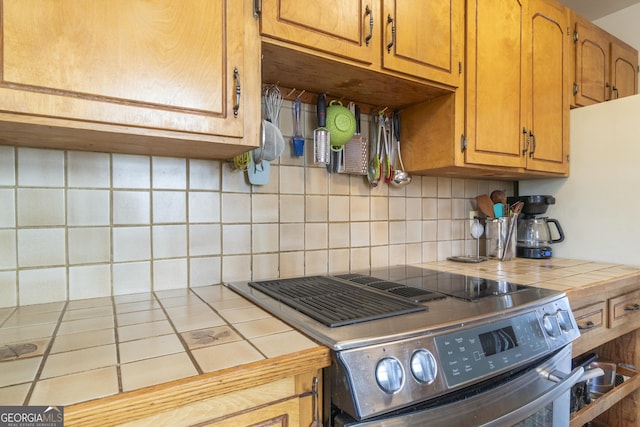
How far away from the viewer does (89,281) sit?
962 millimetres

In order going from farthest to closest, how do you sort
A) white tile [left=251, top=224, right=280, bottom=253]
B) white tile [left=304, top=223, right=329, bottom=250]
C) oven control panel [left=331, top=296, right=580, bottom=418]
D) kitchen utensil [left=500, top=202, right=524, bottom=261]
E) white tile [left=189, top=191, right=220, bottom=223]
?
kitchen utensil [left=500, top=202, right=524, bottom=261], white tile [left=304, top=223, right=329, bottom=250], white tile [left=251, top=224, right=280, bottom=253], white tile [left=189, top=191, right=220, bottom=223], oven control panel [left=331, top=296, right=580, bottom=418]

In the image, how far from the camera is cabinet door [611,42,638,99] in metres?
1.87

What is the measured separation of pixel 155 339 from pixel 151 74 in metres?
0.56

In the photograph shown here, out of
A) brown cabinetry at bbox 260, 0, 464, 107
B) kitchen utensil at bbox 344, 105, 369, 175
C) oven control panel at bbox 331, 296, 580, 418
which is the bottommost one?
oven control panel at bbox 331, 296, 580, 418

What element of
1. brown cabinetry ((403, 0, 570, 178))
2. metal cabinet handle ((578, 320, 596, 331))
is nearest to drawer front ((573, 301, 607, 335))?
metal cabinet handle ((578, 320, 596, 331))

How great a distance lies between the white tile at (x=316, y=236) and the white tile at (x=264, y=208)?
139mm

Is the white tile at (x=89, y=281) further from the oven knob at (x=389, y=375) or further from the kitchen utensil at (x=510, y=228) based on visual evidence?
the kitchen utensil at (x=510, y=228)

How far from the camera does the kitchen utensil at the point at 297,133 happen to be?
1245 millimetres

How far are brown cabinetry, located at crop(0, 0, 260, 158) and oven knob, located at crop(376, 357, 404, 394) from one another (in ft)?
1.96

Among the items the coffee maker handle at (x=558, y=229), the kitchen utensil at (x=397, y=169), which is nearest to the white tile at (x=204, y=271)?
the kitchen utensil at (x=397, y=169)

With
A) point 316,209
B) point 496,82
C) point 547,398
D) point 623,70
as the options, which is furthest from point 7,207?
point 623,70

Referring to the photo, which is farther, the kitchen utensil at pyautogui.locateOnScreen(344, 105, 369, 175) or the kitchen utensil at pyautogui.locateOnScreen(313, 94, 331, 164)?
the kitchen utensil at pyautogui.locateOnScreen(344, 105, 369, 175)

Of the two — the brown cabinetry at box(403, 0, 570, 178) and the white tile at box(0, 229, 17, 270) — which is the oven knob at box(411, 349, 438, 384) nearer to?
the brown cabinetry at box(403, 0, 570, 178)

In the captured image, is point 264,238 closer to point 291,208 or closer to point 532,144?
point 291,208
